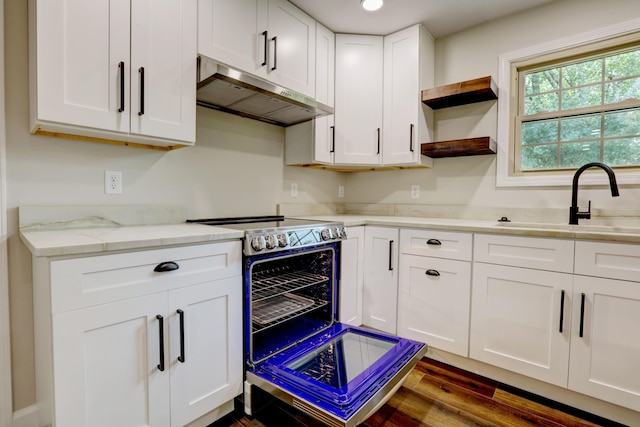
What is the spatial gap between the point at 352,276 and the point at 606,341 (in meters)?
1.36

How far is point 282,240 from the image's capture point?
5.40 ft

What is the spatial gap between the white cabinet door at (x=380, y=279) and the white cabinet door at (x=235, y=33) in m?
1.32

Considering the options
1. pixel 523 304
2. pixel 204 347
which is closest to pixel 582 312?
pixel 523 304

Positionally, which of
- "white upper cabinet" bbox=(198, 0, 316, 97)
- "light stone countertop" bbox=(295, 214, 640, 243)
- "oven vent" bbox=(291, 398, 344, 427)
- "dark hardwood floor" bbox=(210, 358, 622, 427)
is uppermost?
"white upper cabinet" bbox=(198, 0, 316, 97)

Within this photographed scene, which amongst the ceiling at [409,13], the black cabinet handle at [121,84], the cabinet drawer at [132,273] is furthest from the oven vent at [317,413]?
the ceiling at [409,13]

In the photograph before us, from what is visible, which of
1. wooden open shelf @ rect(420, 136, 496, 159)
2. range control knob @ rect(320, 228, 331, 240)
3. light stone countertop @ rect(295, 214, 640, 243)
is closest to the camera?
light stone countertop @ rect(295, 214, 640, 243)

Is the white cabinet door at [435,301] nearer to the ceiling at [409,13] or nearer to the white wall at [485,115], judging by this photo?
the white wall at [485,115]

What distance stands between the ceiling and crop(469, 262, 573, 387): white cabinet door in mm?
1787

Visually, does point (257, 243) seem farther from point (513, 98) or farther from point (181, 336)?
point (513, 98)

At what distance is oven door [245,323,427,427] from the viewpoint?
4.04ft

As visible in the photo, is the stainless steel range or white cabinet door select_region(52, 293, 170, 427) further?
the stainless steel range

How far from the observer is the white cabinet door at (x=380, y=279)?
2.24m

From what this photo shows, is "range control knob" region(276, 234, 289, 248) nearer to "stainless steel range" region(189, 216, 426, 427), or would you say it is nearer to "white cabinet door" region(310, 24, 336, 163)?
"stainless steel range" region(189, 216, 426, 427)

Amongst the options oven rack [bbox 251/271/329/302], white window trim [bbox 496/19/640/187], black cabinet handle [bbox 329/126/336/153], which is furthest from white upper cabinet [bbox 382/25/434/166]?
oven rack [bbox 251/271/329/302]
